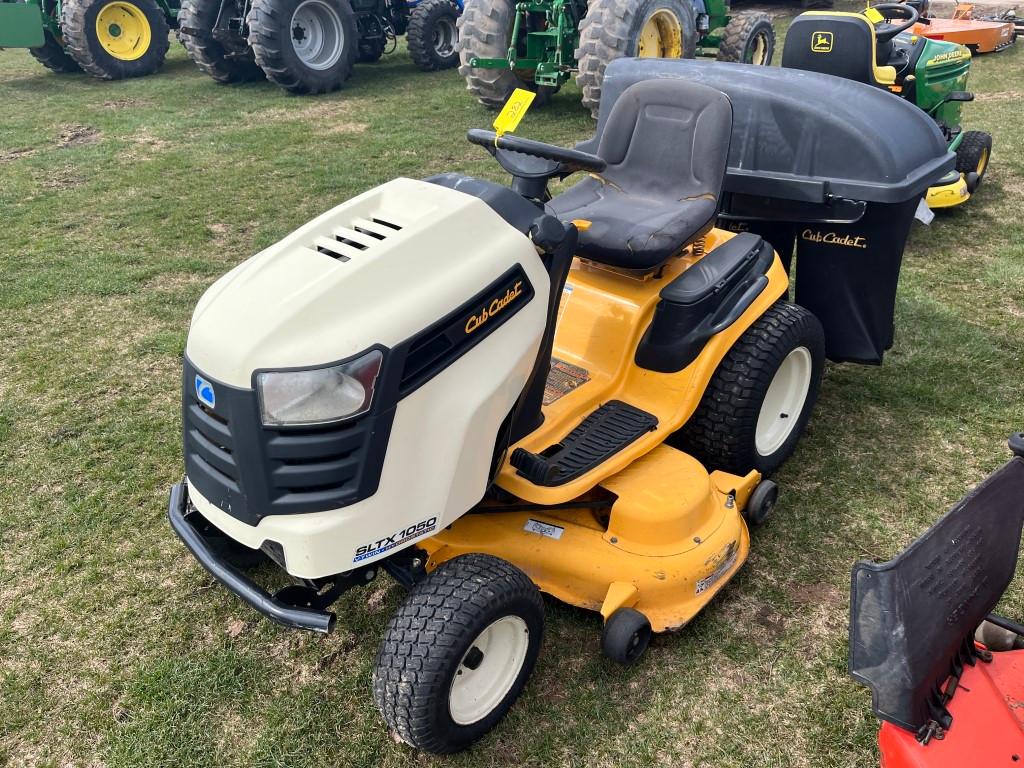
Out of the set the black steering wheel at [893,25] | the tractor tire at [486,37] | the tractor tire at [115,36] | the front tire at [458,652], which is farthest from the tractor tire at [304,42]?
the front tire at [458,652]

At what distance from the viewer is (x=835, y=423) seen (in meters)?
3.36

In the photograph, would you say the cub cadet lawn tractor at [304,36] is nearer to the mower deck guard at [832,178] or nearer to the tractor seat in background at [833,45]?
the tractor seat in background at [833,45]

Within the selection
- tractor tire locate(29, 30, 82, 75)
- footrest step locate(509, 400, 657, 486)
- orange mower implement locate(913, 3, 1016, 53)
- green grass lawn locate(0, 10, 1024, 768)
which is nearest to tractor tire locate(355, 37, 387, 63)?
tractor tire locate(29, 30, 82, 75)

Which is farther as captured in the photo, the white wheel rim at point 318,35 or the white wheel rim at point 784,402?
the white wheel rim at point 318,35

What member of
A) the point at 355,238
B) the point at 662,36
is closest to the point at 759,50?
the point at 662,36

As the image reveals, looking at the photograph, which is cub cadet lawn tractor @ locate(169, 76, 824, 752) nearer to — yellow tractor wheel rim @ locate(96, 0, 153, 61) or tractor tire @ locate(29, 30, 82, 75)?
yellow tractor wheel rim @ locate(96, 0, 153, 61)

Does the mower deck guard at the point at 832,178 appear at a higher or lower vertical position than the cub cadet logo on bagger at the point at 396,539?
higher

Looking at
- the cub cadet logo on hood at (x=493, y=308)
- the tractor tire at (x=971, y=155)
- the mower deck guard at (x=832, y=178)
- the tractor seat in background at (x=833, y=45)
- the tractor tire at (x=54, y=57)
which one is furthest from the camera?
the tractor tire at (x=54, y=57)

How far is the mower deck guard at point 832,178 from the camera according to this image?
299 cm

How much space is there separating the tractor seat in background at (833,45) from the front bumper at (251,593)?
409 centimetres

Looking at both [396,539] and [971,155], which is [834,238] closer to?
[396,539]

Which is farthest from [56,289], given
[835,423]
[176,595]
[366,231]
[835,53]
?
[835,53]

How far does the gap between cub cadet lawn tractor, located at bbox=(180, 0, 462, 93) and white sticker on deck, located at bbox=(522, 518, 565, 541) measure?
300 inches

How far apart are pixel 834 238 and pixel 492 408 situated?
181cm
